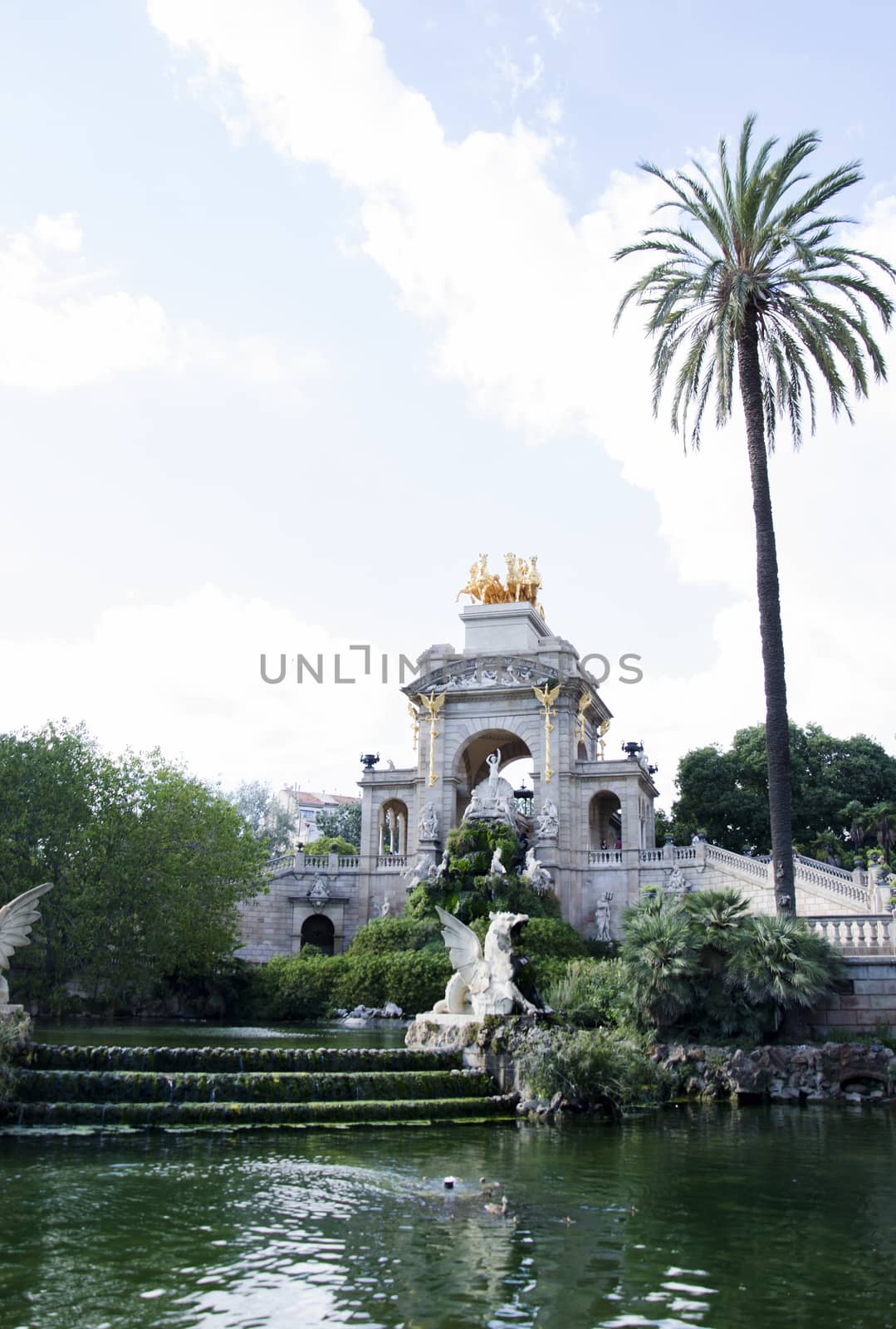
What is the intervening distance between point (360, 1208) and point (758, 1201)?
370 cm

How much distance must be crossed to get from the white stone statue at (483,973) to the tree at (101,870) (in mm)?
18419

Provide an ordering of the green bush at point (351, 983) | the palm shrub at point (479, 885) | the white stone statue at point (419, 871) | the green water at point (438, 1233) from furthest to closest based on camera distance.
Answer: the white stone statue at point (419, 871) → the palm shrub at point (479, 885) → the green bush at point (351, 983) → the green water at point (438, 1233)

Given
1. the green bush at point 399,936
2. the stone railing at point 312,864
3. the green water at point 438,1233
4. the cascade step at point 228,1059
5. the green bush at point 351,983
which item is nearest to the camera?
the green water at point 438,1233

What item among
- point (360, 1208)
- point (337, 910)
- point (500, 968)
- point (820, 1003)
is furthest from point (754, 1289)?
point (337, 910)

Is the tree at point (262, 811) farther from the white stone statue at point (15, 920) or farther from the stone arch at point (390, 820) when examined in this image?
the white stone statue at point (15, 920)

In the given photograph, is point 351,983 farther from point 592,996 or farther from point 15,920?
point 15,920

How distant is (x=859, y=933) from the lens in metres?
23.0

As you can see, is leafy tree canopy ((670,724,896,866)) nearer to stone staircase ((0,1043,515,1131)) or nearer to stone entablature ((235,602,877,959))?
stone entablature ((235,602,877,959))

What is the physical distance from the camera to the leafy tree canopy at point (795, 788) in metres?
57.8

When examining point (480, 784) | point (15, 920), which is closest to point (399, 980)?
point (480, 784)

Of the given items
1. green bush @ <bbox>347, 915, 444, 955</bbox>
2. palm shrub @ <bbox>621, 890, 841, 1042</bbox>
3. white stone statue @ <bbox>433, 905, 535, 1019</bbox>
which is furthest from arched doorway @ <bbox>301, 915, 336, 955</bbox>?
white stone statue @ <bbox>433, 905, 535, 1019</bbox>

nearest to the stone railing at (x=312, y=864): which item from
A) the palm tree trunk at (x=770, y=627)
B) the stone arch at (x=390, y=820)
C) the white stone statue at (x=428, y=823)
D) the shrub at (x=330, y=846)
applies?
the stone arch at (x=390, y=820)

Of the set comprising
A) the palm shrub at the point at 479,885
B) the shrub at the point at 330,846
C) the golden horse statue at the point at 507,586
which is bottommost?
the palm shrub at the point at 479,885

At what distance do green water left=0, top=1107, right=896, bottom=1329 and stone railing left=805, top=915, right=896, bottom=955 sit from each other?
370 inches
